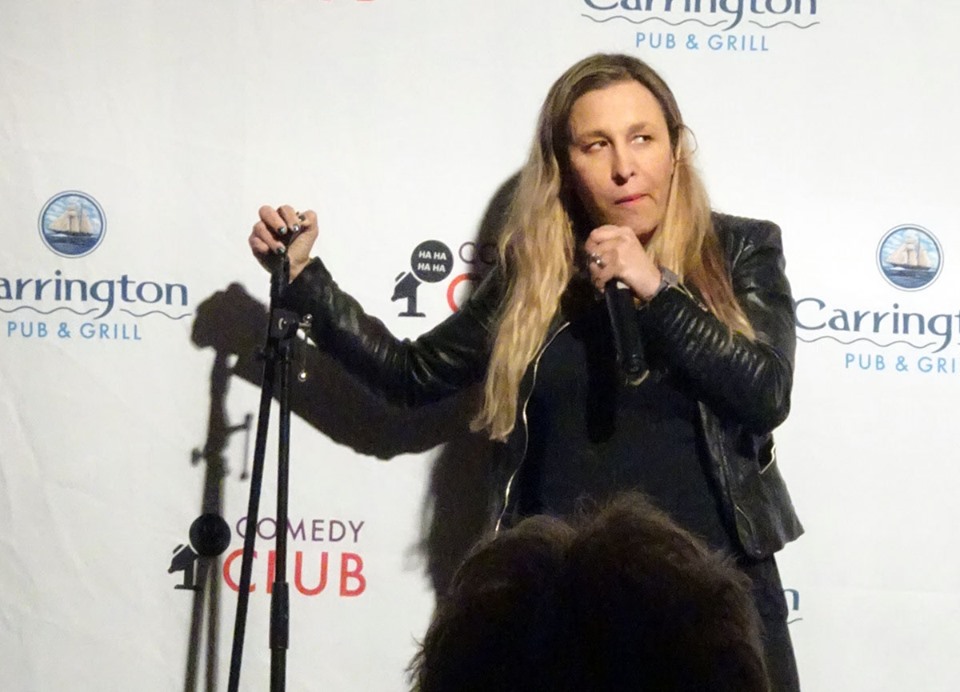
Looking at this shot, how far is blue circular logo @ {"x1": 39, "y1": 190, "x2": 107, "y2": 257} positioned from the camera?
207cm

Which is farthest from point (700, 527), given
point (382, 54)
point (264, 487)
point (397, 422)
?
point (382, 54)

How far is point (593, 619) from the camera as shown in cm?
71

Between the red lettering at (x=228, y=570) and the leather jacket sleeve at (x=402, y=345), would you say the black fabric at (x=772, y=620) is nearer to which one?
the leather jacket sleeve at (x=402, y=345)

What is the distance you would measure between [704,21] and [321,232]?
2.33 feet

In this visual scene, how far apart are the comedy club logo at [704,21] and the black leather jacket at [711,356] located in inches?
15.0

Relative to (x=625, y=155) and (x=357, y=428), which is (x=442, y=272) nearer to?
(x=357, y=428)

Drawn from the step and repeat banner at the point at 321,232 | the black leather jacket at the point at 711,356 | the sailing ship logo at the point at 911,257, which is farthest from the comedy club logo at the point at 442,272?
the sailing ship logo at the point at 911,257

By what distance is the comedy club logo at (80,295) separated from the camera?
2.07m

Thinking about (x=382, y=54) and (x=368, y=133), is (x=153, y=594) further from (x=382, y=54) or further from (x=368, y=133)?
→ (x=382, y=54)

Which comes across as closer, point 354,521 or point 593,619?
point 593,619

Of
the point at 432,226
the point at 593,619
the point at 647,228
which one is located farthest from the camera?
the point at 432,226

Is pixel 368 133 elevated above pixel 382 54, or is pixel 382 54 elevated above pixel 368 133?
pixel 382 54

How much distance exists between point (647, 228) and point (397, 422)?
0.56 m

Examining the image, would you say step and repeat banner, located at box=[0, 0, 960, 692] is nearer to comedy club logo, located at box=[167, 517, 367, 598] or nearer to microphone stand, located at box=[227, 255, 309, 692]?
comedy club logo, located at box=[167, 517, 367, 598]
